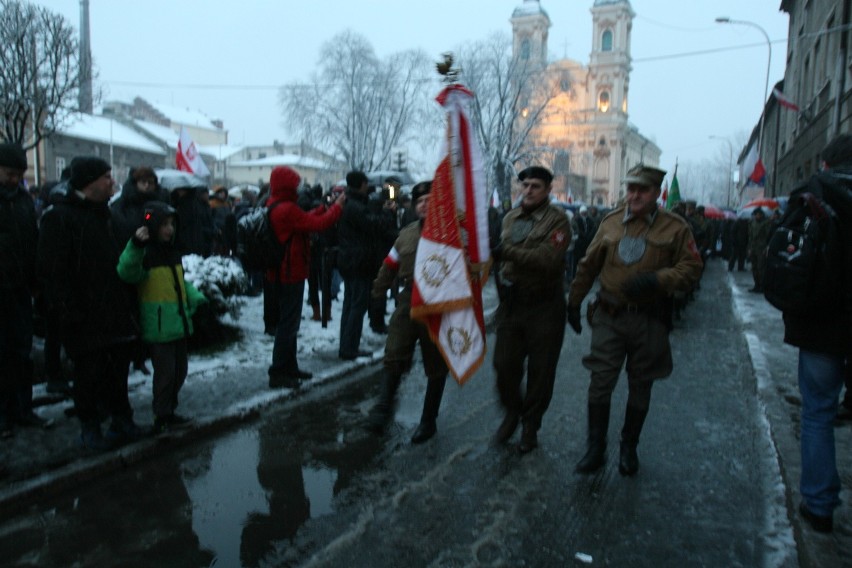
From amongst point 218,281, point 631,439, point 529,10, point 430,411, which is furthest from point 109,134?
point 631,439

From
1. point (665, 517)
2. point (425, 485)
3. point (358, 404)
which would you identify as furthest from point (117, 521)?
point (665, 517)

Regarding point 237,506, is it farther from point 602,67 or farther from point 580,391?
point 602,67

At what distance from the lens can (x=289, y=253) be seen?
628 cm

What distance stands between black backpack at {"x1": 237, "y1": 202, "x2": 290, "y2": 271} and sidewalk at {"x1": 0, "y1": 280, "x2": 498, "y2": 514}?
1191mm

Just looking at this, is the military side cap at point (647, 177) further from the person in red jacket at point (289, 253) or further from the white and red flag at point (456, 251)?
the person in red jacket at point (289, 253)

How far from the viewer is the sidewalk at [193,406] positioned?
4.36 m

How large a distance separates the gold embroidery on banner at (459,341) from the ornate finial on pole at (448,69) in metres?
1.64

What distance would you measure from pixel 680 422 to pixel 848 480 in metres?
1.55

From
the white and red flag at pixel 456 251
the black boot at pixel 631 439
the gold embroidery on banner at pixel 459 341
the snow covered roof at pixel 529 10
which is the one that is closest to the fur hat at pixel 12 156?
the white and red flag at pixel 456 251

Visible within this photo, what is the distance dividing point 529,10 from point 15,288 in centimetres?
8854

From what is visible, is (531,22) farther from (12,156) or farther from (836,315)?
(836,315)

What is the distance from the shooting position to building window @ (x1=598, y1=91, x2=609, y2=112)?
4158 inches

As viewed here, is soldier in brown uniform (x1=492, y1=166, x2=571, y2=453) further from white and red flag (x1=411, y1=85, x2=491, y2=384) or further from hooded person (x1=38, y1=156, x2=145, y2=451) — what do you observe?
hooded person (x1=38, y1=156, x2=145, y2=451)

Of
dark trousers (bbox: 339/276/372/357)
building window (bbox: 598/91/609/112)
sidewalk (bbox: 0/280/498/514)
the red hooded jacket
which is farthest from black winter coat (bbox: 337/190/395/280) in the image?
building window (bbox: 598/91/609/112)
